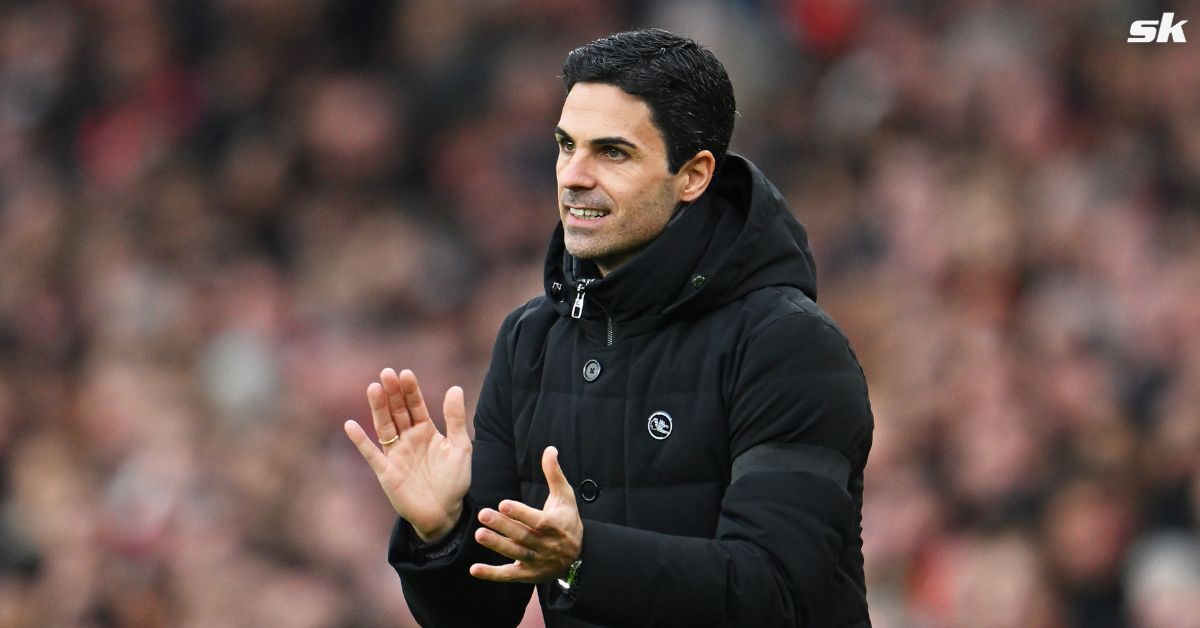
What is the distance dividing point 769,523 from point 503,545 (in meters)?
0.41

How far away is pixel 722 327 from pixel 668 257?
14 centimetres

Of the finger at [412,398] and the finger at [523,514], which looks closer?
the finger at [523,514]

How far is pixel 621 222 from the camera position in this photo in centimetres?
302

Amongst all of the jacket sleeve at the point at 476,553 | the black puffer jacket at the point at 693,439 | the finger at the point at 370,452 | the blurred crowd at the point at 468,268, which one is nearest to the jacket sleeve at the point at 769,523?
the black puffer jacket at the point at 693,439

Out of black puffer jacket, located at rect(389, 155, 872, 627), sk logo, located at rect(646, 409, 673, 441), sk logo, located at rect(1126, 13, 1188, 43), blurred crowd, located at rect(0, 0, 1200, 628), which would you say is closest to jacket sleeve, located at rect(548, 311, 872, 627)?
black puffer jacket, located at rect(389, 155, 872, 627)

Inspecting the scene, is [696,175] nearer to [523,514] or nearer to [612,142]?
[612,142]

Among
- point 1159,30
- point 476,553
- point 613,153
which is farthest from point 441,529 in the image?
point 1159,30

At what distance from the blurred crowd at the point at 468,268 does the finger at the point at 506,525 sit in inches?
126

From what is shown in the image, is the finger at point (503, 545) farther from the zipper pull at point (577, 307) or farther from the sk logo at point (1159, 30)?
the sk logo at point (1159, 30)

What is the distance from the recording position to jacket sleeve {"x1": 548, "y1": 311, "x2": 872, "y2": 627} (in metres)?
2.73

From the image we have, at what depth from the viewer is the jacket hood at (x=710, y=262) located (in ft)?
9.89

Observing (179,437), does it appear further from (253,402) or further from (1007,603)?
(1007,603)

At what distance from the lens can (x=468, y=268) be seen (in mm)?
7766

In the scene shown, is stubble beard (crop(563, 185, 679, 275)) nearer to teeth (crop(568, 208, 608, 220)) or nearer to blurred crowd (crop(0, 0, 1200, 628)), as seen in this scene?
teeth (crop(568, 208, 608, 220))
